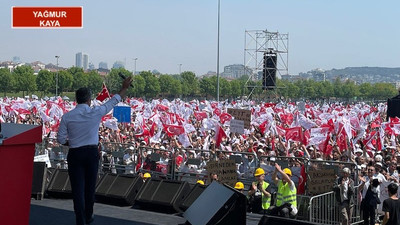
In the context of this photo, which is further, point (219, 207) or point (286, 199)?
point (286, 199)

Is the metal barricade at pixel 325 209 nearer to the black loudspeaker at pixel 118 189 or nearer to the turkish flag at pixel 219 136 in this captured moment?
the black loudspeaker at pixel 118 189

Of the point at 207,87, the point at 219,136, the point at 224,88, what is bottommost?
the point at 224,88

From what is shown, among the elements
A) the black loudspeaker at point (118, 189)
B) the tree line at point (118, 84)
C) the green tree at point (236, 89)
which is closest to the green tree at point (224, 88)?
the tree line at point (118, 84)

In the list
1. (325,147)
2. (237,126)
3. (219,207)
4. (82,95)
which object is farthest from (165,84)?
(82,95)

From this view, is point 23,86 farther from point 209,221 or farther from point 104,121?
point 209,221

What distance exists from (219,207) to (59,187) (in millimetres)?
6151

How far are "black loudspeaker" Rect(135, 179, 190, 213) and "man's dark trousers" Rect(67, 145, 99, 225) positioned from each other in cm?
519

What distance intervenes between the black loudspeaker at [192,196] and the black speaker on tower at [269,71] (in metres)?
57.6

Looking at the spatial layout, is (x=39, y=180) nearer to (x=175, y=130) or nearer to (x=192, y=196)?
(x=192, y=196)

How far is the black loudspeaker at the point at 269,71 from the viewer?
69.4 m

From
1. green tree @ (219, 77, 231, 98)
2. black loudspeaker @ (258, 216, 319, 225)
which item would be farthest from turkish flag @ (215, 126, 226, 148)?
green tree @ (219, 77, 231, 98)

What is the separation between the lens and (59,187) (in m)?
12.8

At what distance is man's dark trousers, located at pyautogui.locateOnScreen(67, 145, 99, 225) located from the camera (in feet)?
21.7

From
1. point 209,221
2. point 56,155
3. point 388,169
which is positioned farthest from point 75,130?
point 56,155
